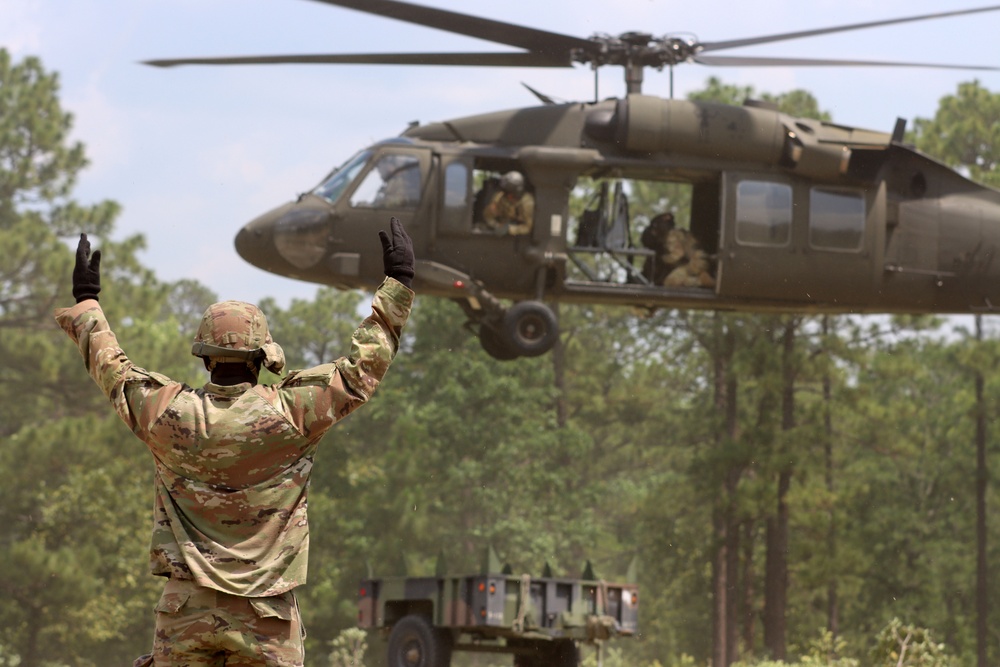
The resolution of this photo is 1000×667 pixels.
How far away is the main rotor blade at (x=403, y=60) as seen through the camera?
44.9 ft

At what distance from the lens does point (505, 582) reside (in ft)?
46.3

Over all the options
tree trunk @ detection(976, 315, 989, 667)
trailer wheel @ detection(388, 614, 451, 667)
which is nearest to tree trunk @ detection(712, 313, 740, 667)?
tree trunk @ detection(976, 315, 989, 667)

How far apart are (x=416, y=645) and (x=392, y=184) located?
4412 mm

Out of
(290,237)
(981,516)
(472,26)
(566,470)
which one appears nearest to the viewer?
(472,26)

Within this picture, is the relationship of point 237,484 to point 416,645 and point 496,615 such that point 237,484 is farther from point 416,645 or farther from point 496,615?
point 416,645

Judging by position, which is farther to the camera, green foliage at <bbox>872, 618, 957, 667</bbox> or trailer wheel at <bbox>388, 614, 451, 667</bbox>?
green foliage at <bbox>872, 618, 957, 667</bbox>

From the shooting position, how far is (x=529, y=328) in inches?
570

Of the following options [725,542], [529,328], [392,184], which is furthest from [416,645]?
[725,542]

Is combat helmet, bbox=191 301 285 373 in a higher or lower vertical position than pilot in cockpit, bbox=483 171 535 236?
lower

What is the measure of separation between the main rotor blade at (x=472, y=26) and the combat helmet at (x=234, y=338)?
9329mm

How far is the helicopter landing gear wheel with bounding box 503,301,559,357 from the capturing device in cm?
1437

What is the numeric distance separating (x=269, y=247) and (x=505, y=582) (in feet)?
12.5

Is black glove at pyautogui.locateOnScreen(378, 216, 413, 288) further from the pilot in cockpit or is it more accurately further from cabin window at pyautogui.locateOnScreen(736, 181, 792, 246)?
cabin window at pyautogui.locateOnScreen(736, 181, 792, 246)

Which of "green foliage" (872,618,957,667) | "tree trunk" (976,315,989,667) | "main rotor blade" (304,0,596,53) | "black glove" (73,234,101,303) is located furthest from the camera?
"tree trunk" (976,315,989,667)
